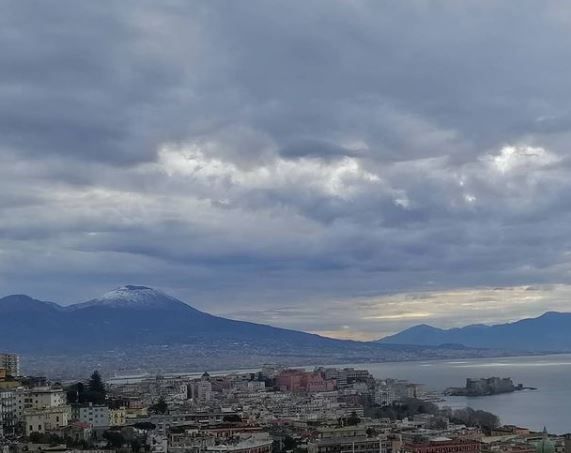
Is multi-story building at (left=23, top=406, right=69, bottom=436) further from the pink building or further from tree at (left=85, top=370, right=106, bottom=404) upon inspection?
the pink building

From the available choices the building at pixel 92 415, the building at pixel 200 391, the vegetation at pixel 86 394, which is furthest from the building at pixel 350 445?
the building at pixel 200 391

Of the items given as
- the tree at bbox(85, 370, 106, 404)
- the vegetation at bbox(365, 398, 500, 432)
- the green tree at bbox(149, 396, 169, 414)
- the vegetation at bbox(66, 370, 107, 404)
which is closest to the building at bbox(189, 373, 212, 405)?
the vegetation at bbox(365, 398, 500, 432)

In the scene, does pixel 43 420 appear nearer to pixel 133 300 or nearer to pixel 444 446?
pixel 444 446

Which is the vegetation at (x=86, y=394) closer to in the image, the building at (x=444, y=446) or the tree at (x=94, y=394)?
the tree at (x=94, y=394)

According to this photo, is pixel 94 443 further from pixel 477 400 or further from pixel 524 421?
pixel 477 400

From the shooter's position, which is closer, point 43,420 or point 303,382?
point 43,420

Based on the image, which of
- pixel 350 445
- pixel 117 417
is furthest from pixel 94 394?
pixel 350 445
